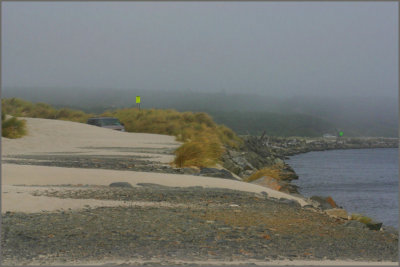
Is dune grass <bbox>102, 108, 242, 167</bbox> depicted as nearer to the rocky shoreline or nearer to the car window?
the car window

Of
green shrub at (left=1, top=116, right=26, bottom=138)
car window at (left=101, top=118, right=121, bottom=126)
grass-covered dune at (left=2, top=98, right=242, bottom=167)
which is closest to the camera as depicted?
green shrub at (left=1, top=116, right=26, bottom=138)

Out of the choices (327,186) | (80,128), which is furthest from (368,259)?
(80,128)

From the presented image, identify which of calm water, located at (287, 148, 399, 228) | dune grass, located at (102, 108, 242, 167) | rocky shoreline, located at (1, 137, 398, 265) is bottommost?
calm water, located at (287, 148, 399, 228)

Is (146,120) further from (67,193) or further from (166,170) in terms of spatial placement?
(67,193)

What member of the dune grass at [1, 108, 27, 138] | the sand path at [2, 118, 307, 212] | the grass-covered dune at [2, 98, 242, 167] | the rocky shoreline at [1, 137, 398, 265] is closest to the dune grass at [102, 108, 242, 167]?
the grass-covered dune at [2, 98, 242, 167]

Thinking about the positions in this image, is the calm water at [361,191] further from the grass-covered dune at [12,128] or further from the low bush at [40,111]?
the low bush at [40,111]

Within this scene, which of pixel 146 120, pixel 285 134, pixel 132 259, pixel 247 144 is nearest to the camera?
pixel 132 259

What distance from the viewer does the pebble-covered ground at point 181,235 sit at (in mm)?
5469

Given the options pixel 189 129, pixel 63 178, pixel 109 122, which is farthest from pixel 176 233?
pixel 109 122

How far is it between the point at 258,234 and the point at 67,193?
3.56 metres

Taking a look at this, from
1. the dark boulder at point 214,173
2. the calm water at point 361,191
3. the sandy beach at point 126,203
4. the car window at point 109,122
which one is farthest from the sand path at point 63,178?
the car window at point 109,122

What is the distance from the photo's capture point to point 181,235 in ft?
20.5

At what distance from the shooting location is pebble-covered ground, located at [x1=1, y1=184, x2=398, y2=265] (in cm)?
547

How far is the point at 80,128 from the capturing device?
85.3 feet
